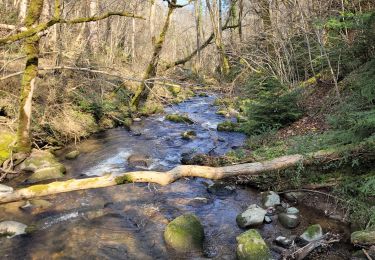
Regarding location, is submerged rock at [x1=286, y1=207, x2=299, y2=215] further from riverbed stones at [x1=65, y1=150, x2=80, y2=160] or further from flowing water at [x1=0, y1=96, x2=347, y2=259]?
riverbed stones at [x1=65, y1=150, x2=80, y2=160]

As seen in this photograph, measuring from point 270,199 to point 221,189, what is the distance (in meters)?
1.31

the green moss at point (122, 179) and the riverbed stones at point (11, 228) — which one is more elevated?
the green moss at point (122, 179)

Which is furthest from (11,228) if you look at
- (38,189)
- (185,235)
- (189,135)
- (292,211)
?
(189,135)

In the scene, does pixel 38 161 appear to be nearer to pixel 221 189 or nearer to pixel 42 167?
pixel 42 167

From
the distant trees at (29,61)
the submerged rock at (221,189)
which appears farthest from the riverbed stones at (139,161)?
the distant trees at (29,61)

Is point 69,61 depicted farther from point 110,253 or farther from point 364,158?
point 364,158

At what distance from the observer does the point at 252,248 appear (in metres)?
5.10

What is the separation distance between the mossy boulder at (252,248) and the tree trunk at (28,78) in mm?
5978

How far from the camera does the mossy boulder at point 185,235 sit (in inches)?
216

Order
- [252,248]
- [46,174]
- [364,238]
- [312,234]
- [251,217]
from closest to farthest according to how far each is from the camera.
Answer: [364,238]
[252,248]
[312,234]
[251,217]
[46,174]

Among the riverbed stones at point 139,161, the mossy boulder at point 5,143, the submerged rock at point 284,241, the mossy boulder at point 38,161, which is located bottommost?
the submerged rock at point 284,241

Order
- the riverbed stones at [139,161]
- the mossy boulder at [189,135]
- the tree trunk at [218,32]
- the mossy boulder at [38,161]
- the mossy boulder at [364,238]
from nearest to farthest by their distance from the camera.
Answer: the mossy boulder at [364,238] < the mossy boulder at [38,161] < the riverbed stones at [139,161] < the mossy boulder at [189,135] < the tree trunk at [218,32]

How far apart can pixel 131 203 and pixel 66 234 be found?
5.33 ft

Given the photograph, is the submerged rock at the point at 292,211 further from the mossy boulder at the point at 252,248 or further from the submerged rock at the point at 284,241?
the mossy boulder at the point at 252,248
